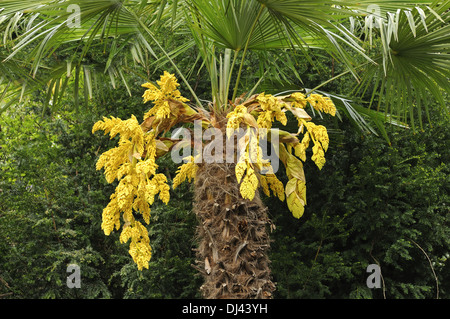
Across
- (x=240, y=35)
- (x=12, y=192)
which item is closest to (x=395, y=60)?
(x=240, y=35)

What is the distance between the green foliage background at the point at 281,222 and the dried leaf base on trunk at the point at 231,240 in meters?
1.57

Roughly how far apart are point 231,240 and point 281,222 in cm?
226

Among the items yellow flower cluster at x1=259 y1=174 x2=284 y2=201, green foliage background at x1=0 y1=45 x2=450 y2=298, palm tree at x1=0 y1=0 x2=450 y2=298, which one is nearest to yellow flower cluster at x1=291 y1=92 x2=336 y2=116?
palm tree at x1=0 y1=0 x2=450 y2=298

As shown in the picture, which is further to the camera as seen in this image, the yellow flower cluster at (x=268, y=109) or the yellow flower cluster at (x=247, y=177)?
the yellow flower cluster at (x=268, y=109)

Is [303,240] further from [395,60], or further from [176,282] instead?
[395,60]

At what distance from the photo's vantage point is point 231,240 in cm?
316

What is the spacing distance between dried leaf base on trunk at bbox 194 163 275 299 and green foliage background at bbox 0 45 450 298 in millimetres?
1575

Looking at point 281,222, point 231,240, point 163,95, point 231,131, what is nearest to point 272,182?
point 231,240

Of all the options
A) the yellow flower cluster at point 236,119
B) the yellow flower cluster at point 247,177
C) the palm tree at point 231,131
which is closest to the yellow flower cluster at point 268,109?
the palm tree at point 231,131

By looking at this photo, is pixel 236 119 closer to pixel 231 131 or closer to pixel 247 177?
pixel 231 131

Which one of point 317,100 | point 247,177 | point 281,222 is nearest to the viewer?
point 247,177

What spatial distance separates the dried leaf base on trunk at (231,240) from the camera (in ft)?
10.4

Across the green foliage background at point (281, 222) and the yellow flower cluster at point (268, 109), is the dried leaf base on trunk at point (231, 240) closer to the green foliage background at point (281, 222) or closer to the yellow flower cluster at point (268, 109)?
the yellow flower cluster at point (268, 109)

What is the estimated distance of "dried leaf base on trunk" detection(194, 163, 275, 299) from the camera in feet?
10.4
